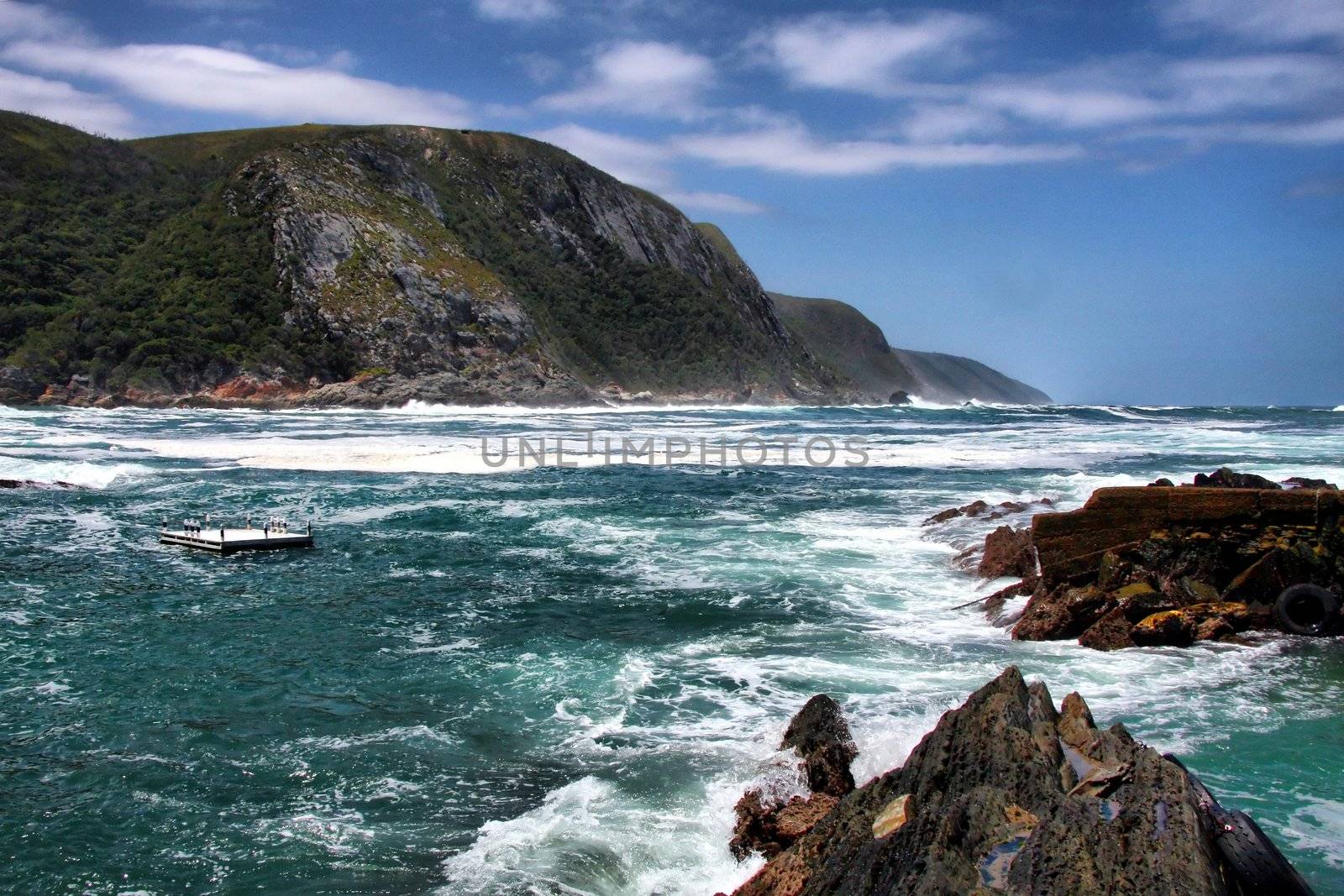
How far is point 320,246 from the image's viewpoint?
3728 inches

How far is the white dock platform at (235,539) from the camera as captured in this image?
1711cm

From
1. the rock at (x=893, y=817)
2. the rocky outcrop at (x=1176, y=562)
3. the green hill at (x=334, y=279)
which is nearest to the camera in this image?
the rock at (x=893, y=817)

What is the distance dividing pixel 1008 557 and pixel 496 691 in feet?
28.6

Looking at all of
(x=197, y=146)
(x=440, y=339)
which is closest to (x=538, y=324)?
(x=440, y=339)

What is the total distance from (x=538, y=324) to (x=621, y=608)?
102 metres

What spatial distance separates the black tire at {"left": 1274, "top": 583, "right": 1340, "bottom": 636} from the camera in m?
10.8

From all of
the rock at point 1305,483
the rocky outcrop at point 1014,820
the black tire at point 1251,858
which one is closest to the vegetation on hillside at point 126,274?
the rock at point 1305,483

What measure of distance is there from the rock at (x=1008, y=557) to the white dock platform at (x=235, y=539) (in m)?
12.3

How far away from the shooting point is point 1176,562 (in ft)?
39.3

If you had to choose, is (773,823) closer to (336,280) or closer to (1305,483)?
(1305,483)

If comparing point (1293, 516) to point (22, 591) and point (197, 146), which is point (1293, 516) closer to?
point (22, 591)

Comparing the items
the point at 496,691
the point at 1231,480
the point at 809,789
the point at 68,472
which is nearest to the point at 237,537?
the point at 496,691

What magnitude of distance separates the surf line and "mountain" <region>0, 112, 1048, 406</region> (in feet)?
144

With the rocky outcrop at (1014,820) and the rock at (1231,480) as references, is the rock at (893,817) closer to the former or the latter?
the rocky outcrop at (1014,820)
